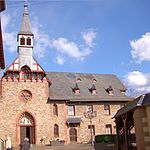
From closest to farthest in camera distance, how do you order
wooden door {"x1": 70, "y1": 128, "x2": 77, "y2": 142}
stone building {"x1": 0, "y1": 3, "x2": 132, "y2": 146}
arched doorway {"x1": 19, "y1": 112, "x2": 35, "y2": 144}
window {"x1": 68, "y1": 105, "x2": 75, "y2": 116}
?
stone building {"x1": 0, "y1": 3, "x2": 132, "y2": 146}
arched doorway {"x1": 19, "y1": 112, "x2": 35, "y2": 144}
wooden door {"x1": 70, "y1": 128, "x2": 77, "y2": 142}
window {"x1": 68, "y1": 105, "x2": 75, "y2": 116}

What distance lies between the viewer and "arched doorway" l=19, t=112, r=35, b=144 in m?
35.2

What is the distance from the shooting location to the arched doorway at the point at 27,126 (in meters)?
35.2

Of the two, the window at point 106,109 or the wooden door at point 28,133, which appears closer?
the wooden door at point 28,133

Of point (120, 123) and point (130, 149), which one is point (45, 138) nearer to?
point (120, 123)

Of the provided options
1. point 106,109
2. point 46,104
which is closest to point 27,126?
point 46,104

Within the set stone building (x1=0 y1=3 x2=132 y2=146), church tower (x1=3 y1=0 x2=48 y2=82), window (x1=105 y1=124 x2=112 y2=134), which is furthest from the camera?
window (x1=105 y1=124 x2=112 y2=134)

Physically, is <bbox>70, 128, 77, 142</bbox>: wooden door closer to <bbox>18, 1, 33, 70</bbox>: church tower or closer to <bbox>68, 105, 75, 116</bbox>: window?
<bbox>68, 105, 75, 116</bbox>: window

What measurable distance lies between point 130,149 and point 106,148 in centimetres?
975

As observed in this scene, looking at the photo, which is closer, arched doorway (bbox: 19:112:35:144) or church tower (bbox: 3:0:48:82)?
arched doorway (bbox: 19:112:35:144)

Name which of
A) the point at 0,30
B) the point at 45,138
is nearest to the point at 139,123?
the point at 0,30

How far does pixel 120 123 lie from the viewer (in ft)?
68.1

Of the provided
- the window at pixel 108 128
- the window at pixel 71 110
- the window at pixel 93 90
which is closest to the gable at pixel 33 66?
the window at pixel 71 110

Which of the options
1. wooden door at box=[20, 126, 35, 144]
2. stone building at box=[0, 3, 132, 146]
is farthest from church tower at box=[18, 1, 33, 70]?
wooden door at box=[20, 126, 35, 144]

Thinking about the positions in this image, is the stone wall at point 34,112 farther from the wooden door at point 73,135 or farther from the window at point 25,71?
the window at point 25,71
